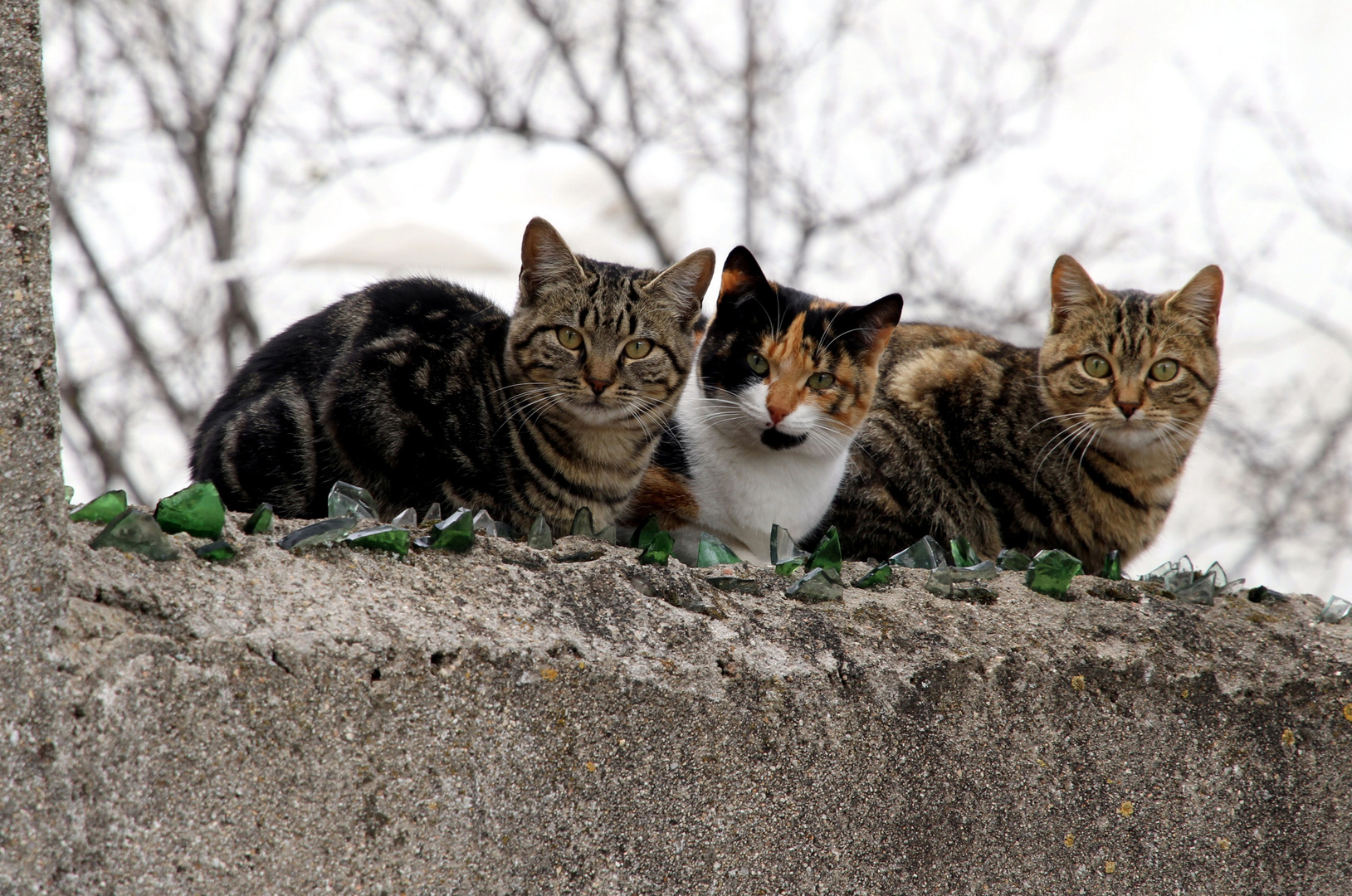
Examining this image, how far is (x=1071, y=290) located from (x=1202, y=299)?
24 centimetres

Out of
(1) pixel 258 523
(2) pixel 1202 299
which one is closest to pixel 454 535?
(1) pixel 258 523

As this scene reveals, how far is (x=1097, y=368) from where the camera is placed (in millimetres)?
2037

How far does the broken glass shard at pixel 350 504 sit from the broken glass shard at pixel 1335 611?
4.41ft

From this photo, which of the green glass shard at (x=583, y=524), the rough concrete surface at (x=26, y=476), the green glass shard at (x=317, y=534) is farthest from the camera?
the green glass shard at (x=583, y=524)

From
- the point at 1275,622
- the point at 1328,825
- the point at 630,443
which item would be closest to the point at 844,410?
the point at 630,443

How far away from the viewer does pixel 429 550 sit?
116cm

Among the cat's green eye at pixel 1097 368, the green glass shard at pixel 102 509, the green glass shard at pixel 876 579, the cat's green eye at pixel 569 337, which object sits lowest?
the green glass shard at pixel 102 509

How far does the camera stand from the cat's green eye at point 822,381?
192 centimetres

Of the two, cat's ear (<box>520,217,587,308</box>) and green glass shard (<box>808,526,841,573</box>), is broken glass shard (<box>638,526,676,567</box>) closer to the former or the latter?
green glass shard (<box>808,526,841,573</box>)

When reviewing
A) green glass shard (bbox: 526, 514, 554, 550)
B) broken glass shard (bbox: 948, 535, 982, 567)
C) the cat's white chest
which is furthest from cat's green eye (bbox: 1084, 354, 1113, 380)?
green glass shard (bbox: 526, 514, 554, 550)

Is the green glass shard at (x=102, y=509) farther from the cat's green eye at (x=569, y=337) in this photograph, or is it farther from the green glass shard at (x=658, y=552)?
the cat's green eye at (x=569, y=337)

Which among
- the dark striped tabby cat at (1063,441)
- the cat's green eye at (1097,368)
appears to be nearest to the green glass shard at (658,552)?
the dark striped tabby cat at (1063,441)

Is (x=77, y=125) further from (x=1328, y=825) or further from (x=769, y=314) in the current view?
(x=1328, y=825)

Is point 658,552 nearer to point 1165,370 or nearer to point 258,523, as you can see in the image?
point 258,523
